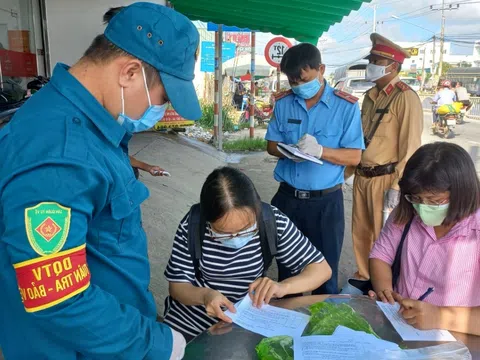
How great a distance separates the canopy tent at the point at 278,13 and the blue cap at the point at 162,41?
10.9 feet

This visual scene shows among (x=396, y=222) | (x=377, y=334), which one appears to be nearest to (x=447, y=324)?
(x=377, y=334)

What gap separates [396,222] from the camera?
191cm

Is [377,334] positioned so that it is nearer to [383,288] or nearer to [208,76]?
[383,288]

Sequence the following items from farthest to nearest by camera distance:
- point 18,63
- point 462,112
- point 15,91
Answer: point 462,112 < point 18,63 < point 15,91

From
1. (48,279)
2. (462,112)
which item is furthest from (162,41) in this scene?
(462,112)

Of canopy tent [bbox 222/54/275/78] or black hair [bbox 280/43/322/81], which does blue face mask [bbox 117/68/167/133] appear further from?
canopy tent [bbox 222/54/275/78]

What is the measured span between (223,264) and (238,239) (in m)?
0.15

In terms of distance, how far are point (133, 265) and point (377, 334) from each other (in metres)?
0.86

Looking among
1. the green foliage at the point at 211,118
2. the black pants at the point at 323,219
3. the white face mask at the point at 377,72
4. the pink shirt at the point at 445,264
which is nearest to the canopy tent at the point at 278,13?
the white face mask at the point at 377,72

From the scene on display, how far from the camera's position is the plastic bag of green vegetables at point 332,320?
4.77 ft

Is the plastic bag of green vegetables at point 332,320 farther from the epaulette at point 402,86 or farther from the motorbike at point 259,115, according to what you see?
the motorbike at point 259,115

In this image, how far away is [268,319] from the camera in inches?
61.4

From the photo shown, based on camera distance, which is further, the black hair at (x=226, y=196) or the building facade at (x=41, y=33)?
the building facade at (x=41, y=33)

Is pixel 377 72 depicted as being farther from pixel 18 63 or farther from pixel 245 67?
pixel 245 67
